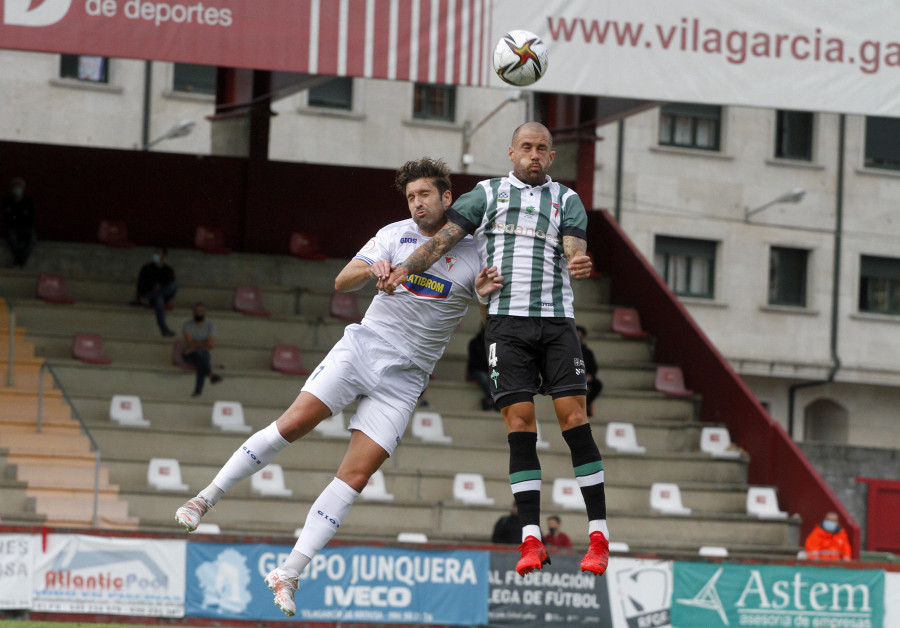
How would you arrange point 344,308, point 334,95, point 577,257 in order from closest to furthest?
point 577,257 → point 344,308 → point 334,95

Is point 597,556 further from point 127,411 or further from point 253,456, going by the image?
point 127,411

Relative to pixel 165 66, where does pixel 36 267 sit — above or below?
below

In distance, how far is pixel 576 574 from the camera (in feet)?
45.2

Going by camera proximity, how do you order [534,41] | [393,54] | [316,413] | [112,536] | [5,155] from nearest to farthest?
1. [316,413]
2. [534,41]
3. [112,536]
4. [393,54]
5. [5,155]

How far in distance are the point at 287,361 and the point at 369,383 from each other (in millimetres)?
11884

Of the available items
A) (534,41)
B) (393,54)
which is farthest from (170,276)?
(534,41)

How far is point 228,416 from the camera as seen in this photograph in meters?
18.1

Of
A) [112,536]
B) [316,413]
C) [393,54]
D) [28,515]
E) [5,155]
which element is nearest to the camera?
[316,413]

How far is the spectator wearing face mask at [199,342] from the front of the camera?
1823 cm

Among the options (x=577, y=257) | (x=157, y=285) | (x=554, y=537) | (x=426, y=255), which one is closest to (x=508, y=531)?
(x=554, y=537)

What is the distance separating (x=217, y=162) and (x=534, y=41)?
13.8 metres

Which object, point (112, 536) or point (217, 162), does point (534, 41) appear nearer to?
point (112, 536)

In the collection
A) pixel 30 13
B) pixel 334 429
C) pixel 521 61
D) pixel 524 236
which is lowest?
pixel 334 429

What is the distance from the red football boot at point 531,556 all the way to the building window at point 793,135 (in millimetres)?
29079
